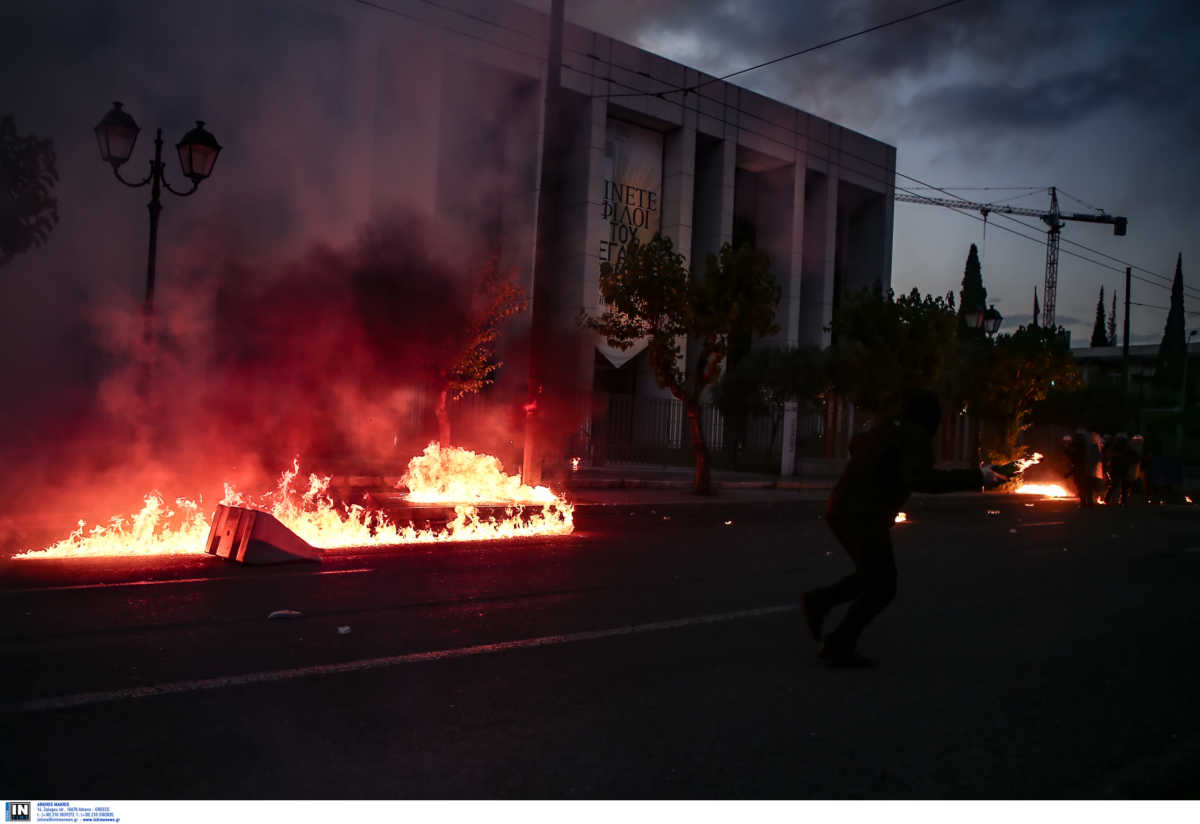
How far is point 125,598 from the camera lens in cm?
598

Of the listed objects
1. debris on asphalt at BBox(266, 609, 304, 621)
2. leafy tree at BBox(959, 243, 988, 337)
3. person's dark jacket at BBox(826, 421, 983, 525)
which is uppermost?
leafy tree at BBox(959, 243, 988, 337)

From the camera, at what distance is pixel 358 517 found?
33.0ft

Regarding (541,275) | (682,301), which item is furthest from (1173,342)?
(541,275)

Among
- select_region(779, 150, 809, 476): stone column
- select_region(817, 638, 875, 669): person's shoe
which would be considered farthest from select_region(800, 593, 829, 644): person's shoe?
select_region(779, 150, 809, 476): stone column

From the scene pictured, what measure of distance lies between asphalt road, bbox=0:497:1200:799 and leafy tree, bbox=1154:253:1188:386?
161 feet

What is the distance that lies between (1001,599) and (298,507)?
258 inches

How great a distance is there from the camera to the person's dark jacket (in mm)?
4348

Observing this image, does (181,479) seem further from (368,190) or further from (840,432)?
(840,432)

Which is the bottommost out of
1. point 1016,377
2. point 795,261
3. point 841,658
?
point 841,658

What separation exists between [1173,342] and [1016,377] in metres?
37.3

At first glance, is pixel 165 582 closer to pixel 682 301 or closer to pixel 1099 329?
pixel 682 301

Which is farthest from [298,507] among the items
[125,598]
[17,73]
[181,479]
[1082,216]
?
[1082,216]

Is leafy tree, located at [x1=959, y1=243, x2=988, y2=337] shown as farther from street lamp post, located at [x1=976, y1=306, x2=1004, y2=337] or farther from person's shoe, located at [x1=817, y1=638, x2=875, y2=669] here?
person's shoe, located at [x1=817, y1=638, x2=875, y2=669]

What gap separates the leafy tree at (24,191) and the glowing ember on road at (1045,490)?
68.9ft
